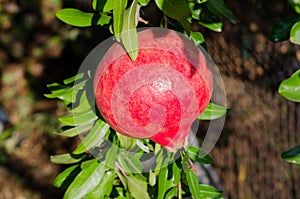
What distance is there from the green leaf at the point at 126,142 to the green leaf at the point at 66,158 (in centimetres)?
18

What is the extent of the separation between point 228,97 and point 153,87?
1.78m

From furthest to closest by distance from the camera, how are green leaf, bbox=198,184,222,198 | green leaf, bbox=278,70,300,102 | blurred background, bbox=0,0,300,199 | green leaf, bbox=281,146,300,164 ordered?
1. blurred background, bbox=0,0,300,199
2. green leaf, bbox=198,184,222,198
3. green leaf, bbox=281,146,300,164
4. green leaf, bbox=278,70,300,102

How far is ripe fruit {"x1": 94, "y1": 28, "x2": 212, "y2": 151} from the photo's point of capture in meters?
0.93

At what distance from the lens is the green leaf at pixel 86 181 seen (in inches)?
45.2

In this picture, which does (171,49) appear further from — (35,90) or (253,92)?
(35,90)

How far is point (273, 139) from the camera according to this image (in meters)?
2.79

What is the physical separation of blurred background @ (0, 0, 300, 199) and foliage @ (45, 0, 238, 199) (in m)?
0.83

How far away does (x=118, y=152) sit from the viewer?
1151mm

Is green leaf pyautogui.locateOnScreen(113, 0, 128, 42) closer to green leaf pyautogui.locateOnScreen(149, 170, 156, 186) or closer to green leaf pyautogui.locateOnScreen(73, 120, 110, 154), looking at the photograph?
green leaf pyautogui.locateOnScreen(73, 120, 110, 154)

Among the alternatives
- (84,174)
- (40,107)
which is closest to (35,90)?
(40,107)

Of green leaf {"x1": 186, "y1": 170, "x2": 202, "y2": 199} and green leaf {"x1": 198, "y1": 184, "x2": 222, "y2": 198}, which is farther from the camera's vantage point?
green leaf {"x1": 198, "y1": 184, "x2": 222, "y2": 198}

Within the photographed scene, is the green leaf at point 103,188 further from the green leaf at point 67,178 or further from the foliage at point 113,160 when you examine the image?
the green leaf at point 67,178

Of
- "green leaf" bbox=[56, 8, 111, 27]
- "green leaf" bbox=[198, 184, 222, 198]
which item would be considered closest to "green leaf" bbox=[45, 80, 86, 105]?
"green leaf" bbox=[56, 8, 111, 27]

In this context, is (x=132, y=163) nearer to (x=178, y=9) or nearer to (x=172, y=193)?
(x=172, y=193)
